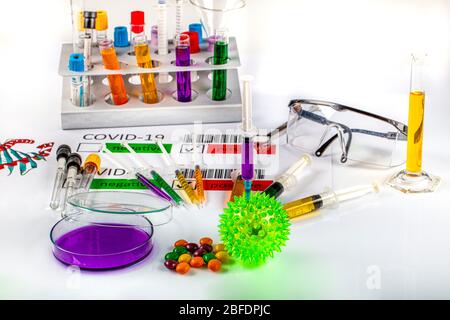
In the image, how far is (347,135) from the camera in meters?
2.37

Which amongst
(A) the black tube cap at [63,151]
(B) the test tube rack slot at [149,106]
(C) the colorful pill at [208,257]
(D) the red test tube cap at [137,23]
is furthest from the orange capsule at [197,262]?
(D) the red test tube cap at [137,23]

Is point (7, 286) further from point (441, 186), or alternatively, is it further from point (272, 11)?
point (272, 11)

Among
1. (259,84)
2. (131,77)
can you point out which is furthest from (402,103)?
(131,77)

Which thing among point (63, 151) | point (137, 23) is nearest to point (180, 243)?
point (63, 151)

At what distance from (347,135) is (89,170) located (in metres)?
0.57

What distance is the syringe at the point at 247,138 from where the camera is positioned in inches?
77.8

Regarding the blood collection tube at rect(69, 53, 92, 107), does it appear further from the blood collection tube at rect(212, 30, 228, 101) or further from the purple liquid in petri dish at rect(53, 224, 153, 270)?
the purple liquid in petri dish at rect(53, 224, 153, 270)

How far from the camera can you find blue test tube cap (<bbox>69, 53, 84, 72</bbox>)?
2429 millimetres

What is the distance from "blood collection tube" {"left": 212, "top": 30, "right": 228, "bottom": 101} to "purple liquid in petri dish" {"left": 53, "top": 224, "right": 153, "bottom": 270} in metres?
0.60

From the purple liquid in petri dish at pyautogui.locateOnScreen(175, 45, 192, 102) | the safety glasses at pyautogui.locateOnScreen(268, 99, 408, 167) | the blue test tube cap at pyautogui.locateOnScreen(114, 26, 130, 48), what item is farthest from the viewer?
the blue test tube cap at pyautogui.locateOnScreen(114, 26, 130, 48)

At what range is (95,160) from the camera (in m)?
2.28

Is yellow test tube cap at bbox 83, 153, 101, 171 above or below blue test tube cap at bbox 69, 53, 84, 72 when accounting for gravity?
below

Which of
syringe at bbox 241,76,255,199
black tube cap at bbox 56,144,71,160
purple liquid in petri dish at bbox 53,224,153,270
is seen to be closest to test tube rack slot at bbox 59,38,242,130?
black tube cap at bbox 56,144,71,160

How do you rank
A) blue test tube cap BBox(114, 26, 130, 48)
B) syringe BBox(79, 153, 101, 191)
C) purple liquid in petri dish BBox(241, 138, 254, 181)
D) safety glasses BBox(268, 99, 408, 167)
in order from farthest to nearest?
blue test tube cap BBox(114, 26, 130, 48) → safety glasses BBox(268, 99, 408, 167) → syringe BBox(79, 153, 101, 191) → purple liquid in petri dish BBox(241, 138, 254, 181)
